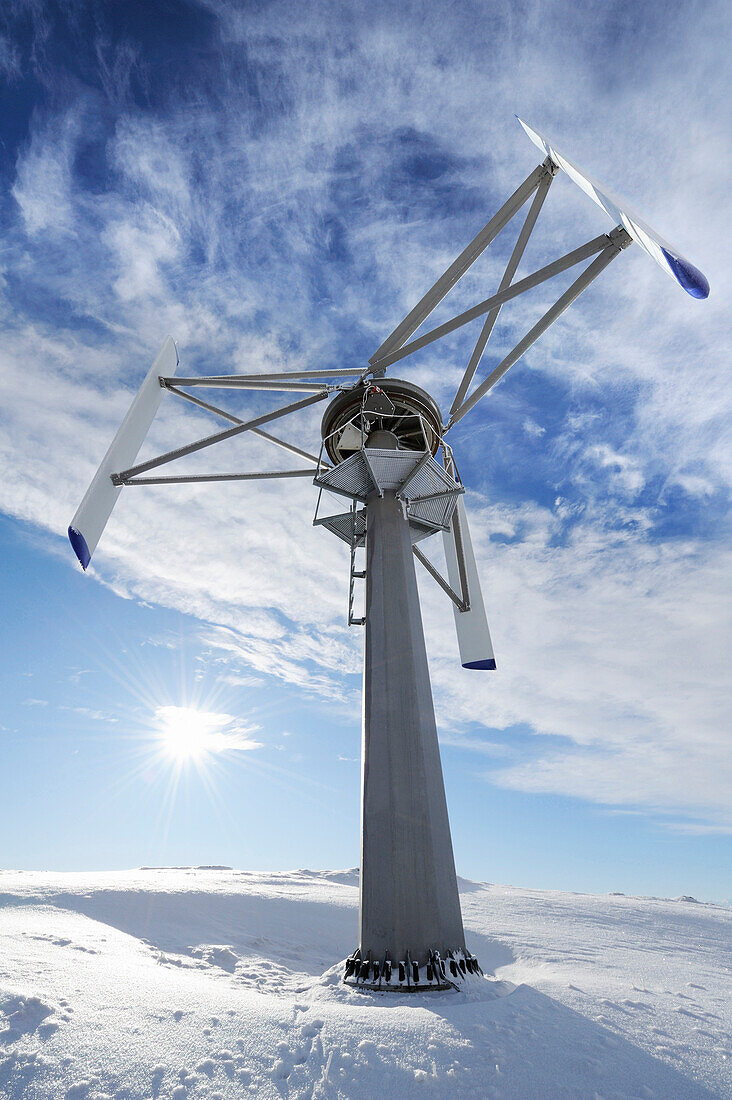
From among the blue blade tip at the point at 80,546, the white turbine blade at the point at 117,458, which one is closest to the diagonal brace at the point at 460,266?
the white turbine blade at the point at 117,458

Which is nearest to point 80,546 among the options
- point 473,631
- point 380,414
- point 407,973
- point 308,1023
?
point 380,414

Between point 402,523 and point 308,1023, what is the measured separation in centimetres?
812

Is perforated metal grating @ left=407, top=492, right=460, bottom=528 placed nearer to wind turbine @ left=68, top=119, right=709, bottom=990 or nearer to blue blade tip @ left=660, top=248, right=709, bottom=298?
wind turbine @ left=68, top=119, right=709, bottom=990

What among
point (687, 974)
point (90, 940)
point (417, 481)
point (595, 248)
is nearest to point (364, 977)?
point (90, 940)

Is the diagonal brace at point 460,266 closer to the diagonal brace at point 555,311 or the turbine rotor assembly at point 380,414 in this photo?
the turbine rotor assembly at point 380,414

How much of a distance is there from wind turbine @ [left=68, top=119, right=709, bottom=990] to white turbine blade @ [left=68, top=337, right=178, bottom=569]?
3 centimetres

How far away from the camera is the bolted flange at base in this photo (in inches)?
289

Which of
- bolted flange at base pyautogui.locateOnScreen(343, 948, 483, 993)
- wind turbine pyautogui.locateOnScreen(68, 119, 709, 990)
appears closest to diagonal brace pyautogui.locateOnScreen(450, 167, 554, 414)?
wind turbine pyautogui.locateOnScreen(68, 119, 709, 990)

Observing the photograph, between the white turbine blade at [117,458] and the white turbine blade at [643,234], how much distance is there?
960 cm

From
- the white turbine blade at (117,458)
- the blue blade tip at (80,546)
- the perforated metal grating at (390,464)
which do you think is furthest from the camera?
the perforated metal grating at (390,464)

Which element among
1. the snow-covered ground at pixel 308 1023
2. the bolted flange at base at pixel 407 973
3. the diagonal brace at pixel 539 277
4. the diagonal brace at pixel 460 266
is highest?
the diagonal brace at pixel 460 266

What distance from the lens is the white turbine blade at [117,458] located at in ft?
35.8

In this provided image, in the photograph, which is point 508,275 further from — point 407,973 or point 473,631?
point 407,973

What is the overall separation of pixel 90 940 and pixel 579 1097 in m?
8.16
